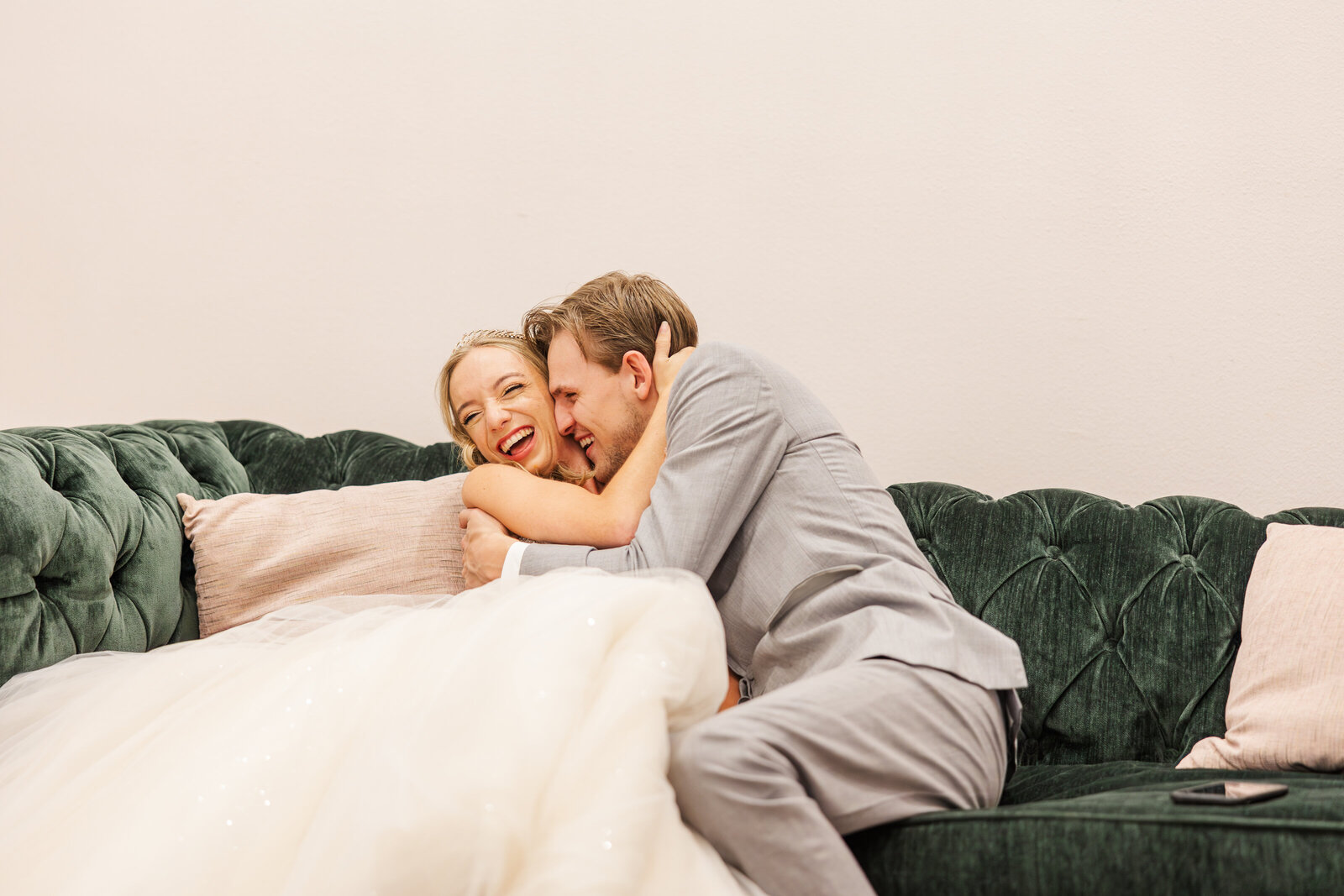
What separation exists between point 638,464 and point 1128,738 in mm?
1029

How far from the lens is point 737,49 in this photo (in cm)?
239

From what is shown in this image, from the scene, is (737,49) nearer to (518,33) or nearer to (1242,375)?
(518,33)

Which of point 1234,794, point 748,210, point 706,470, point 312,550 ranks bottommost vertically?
point 312,550

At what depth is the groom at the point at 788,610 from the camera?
1.10m

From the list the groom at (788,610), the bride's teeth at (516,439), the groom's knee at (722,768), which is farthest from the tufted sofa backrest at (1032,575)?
the groom's knee at (722,768)

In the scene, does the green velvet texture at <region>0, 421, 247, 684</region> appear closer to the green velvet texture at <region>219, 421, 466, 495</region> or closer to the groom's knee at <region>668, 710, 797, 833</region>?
the green velvet texture at <region>219, 421, 466, 495</region>

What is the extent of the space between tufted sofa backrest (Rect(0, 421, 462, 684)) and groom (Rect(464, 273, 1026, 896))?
0.59m

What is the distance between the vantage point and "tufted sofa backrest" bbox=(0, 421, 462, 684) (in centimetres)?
153

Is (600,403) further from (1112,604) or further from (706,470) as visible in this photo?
(1112,604)

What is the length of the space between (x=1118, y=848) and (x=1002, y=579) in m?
0.94

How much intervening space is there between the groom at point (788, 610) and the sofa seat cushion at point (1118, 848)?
0.06 metres

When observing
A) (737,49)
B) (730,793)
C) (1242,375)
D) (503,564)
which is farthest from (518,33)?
(730,793)

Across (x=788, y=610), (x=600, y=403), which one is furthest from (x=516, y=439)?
(x=788, y=610)

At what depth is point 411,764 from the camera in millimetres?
1022
